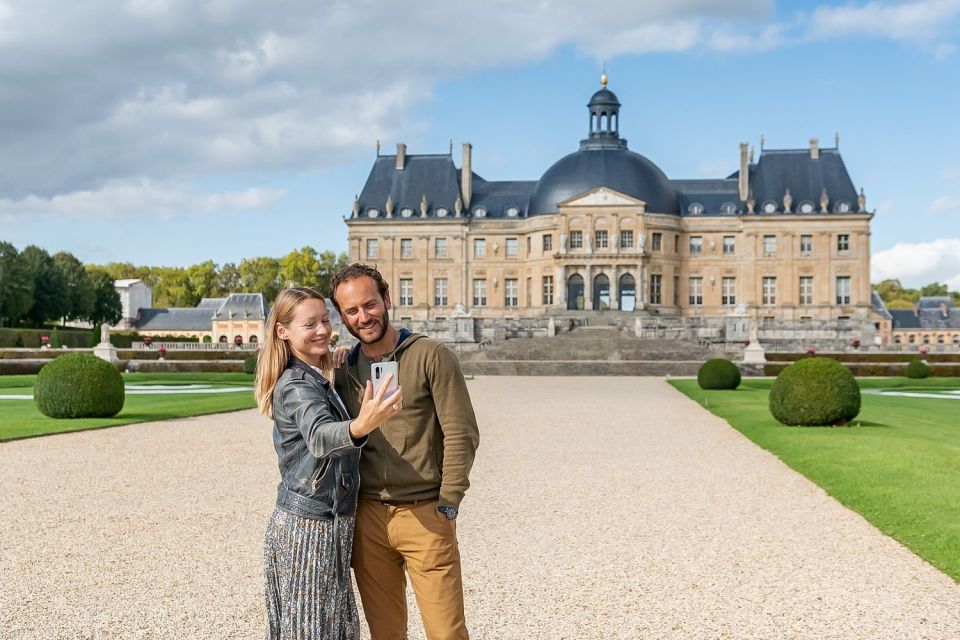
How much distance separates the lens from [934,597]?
19.0ft

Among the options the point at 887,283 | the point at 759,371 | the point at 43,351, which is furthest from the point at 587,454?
the point at 887,283

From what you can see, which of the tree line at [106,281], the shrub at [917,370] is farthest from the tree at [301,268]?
the shrub at [917,370]

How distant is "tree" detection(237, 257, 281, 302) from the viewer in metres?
88.9

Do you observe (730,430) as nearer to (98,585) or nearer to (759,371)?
(98,585)

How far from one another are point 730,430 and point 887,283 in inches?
4282

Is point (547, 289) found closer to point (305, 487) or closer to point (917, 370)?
point (917, 370)

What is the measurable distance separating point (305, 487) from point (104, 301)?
76.5 meters

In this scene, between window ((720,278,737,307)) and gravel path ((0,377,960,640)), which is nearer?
gravel path ((0,377,960,640))

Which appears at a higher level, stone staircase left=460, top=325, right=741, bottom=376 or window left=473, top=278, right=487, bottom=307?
window left=473, top=278, right=487, bottom=307

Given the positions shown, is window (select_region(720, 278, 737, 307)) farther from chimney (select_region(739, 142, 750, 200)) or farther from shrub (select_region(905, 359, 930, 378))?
shrub (select_region(905, 359, 930, 378))

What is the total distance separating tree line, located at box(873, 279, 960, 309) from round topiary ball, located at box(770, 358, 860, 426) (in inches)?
3811

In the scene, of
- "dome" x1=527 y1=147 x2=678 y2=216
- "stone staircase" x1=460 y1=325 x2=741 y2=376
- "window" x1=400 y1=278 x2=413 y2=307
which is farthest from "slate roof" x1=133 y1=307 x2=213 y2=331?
"stone staircase" x1=460 y1=325 x2=741 y2=376

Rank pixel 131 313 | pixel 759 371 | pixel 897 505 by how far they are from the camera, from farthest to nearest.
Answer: pixel 131 313 < pixel 759 371 < pixel 897 505

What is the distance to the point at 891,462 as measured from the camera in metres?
10.9
